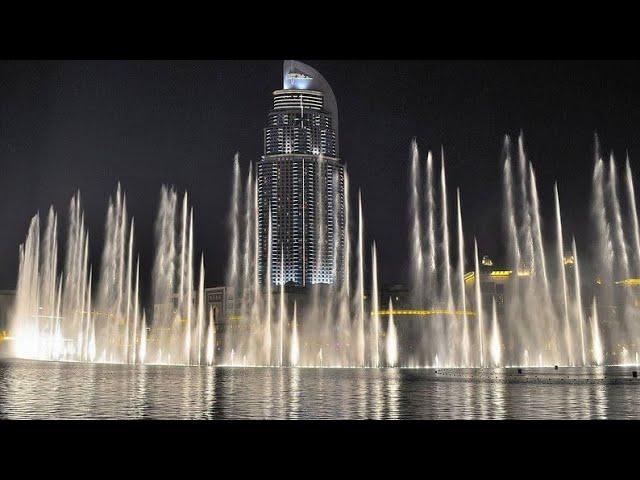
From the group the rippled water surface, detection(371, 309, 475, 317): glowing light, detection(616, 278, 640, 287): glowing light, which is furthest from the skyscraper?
the rippled water surface

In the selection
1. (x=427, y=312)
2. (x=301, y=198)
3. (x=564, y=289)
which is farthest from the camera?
(x=301, y=198)

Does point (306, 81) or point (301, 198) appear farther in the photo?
point (306, 81)

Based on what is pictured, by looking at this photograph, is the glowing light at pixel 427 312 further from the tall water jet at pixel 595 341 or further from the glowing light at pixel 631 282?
the glowing light at pixel 631 282

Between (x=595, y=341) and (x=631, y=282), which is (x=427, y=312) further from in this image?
(x=631, y=282)

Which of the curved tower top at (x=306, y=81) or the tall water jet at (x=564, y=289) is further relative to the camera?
the curved tower top at (x=306, y=81)

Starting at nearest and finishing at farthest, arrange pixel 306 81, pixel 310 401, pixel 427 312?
pixel 310 401
pixel 427 312
pixel 306 81

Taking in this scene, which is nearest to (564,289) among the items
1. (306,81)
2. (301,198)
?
(301,198)

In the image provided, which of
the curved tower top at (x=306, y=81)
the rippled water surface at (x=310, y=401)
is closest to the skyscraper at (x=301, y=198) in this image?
the curved tower top at (x=306, y=81)
